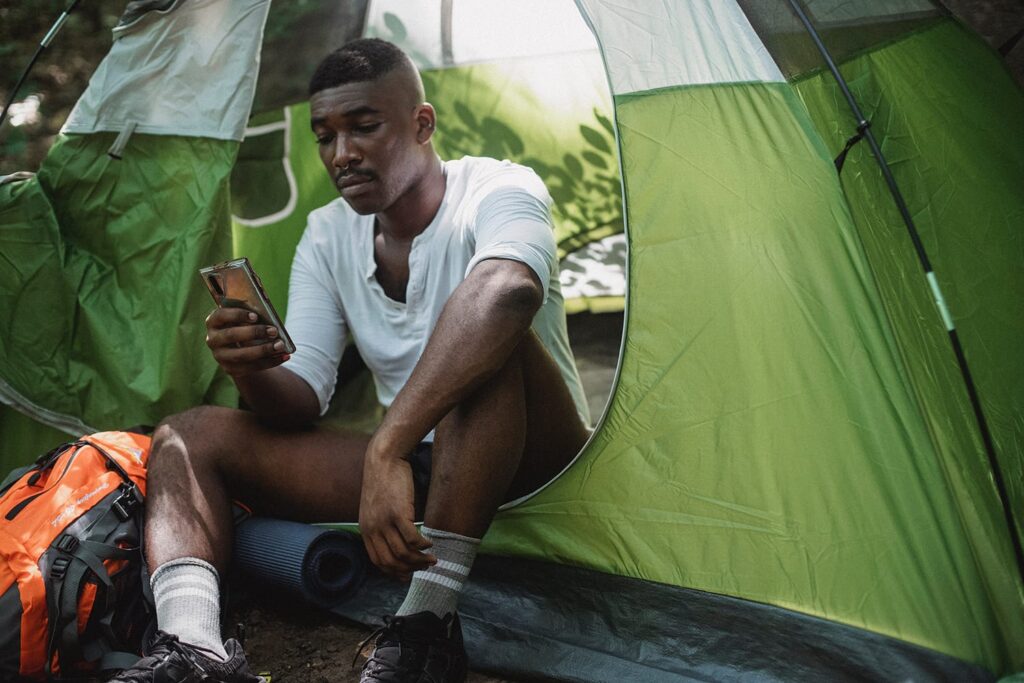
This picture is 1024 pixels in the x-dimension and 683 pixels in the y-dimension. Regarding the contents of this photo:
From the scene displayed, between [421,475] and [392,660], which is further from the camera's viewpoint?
[421,475]

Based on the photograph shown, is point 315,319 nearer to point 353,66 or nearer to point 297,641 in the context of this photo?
point 353,66

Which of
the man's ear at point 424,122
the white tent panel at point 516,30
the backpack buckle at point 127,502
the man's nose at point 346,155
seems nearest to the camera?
the backpack buckle at point 127,502

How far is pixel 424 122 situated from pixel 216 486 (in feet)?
2.92

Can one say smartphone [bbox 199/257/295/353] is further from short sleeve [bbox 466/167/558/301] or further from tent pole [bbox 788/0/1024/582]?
tent pole [bbox 788/0/1024/582]

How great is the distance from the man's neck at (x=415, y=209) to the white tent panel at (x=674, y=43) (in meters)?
0.52

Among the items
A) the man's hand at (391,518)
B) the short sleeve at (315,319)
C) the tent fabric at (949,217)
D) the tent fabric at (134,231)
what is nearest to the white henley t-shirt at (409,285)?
the short sleeve at (315,319)

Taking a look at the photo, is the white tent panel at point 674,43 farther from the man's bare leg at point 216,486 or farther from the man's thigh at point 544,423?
the man's bare leg at point 216,486

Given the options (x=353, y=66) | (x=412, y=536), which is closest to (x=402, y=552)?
(x=412, y=536)

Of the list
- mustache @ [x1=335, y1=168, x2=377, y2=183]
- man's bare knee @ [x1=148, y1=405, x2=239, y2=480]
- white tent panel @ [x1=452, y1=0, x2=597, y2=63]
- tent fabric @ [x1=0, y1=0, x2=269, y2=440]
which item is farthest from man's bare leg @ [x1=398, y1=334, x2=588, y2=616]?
white tent panel @ [x1=452, y1=0, x2=597, y2=63]

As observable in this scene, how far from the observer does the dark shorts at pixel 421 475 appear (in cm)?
191

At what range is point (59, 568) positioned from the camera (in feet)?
5.68

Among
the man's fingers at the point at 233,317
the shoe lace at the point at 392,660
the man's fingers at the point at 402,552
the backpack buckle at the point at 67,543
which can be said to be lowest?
the shoe lace at the point at 392,660

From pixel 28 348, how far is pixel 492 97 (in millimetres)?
1352

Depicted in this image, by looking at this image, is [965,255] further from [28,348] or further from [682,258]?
[28,348]
